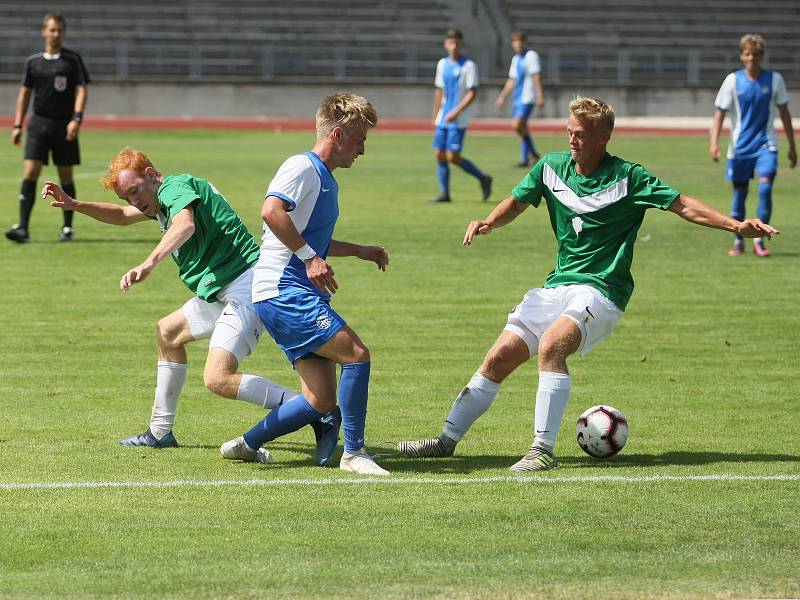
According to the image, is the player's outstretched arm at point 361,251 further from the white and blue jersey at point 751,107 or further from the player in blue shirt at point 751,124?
the white and blue jersey at point 751,107

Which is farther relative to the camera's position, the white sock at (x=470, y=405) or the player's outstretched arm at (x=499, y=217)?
the player's outstretched arm at (x=499, y=217)

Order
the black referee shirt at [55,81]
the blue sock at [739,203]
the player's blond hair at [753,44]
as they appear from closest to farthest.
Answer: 1. the player's blond hair at [753,44]
2. the blue sock at [739,203]
3. the black referee shirt at [55,81]

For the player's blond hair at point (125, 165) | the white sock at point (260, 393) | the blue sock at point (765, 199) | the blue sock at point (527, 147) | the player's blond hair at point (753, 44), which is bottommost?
the white sock at point (260, 393)

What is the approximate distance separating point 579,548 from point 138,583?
5.36 ft

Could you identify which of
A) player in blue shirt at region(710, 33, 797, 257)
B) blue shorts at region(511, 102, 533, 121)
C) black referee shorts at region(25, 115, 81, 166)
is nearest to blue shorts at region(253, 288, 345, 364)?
player in blue shirt at region(710, 33, 797, 257)

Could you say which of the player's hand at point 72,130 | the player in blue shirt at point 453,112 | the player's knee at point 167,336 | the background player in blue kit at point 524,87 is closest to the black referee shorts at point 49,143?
the player's hand at point 72,130

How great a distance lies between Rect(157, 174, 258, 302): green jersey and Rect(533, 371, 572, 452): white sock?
1598 mm

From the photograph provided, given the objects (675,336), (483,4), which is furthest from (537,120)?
(675,336)

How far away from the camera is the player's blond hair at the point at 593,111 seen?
22.0ft

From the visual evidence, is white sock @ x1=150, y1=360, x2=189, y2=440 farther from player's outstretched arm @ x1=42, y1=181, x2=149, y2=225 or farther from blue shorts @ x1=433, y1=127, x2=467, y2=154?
blue shorts @ x1=433, y1=127, x2=467, y2=154

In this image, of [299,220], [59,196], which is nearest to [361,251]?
[299,220]

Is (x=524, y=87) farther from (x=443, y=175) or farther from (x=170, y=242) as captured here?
(x=170, y=242)

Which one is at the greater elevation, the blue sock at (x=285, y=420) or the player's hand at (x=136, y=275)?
the player's hand at (x=136, y=275)

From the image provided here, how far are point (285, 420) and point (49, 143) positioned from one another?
30.1 feet
